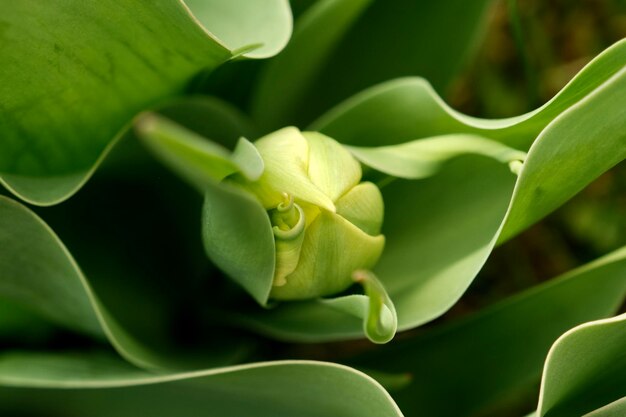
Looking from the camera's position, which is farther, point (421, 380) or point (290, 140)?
point (421, 380)

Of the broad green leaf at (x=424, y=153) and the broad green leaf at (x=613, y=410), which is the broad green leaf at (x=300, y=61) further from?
the broad green leaf at (x=613, y=410)

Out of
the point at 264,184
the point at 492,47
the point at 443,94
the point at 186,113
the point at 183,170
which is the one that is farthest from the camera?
the point at 492,47

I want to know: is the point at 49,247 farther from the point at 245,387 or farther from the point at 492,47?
the point at 492,47

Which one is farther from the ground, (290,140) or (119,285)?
(290,140)

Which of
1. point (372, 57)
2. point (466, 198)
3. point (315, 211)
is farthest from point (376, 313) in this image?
point (372, 57)

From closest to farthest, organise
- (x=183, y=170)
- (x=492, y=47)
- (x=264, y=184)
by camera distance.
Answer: (x=183, y=170) < (x=264, y=184) < (x=492, y=47)

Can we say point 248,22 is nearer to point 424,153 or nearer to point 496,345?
point 424,153

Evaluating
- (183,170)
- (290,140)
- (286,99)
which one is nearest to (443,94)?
(286,99)

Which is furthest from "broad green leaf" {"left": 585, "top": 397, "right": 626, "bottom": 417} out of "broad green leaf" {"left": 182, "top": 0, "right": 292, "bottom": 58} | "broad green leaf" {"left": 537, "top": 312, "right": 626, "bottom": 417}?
"broad green leaf" {"left": 182, "top": 0, "right": 292, "bottom": 58}
